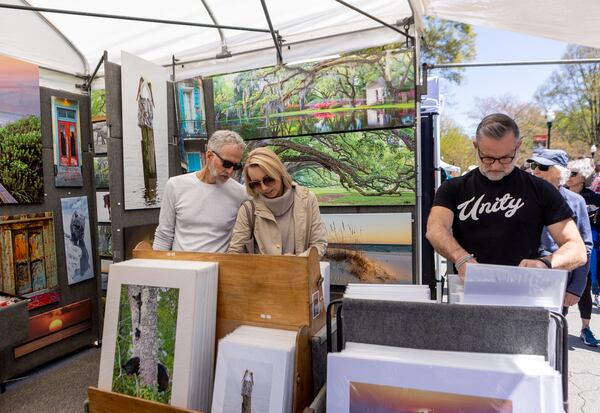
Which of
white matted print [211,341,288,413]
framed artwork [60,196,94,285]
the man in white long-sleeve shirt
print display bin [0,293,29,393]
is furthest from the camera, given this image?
framed artwork [60,196,94,285]

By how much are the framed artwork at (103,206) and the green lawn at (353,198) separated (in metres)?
2.21

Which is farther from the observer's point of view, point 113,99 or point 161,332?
point 113,99

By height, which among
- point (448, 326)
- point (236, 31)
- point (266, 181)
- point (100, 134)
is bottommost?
point (448, 326)

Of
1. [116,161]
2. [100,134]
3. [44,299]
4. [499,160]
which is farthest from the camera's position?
[100,134]

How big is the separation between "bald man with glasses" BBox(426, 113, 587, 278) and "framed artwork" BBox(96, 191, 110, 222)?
11.0 feet

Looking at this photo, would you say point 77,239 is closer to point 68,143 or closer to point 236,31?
point 68,143

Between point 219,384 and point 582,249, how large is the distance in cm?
125

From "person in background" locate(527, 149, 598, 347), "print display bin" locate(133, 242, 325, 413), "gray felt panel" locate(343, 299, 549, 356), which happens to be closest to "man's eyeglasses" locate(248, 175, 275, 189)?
"print display bin" locate(133, 242, 325, 413)

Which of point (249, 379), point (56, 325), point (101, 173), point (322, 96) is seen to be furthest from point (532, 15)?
point (56, 325)

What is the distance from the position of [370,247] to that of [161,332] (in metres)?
1.91

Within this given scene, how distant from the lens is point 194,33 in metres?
3.36

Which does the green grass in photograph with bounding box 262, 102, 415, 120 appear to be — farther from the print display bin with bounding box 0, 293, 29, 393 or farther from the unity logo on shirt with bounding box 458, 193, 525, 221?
the print display bin with bounding box 0, 293, 29, 393

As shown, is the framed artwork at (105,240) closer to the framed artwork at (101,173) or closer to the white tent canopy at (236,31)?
the framed artwork at (101,173)

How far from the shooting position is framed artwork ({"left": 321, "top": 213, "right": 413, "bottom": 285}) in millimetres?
2768
